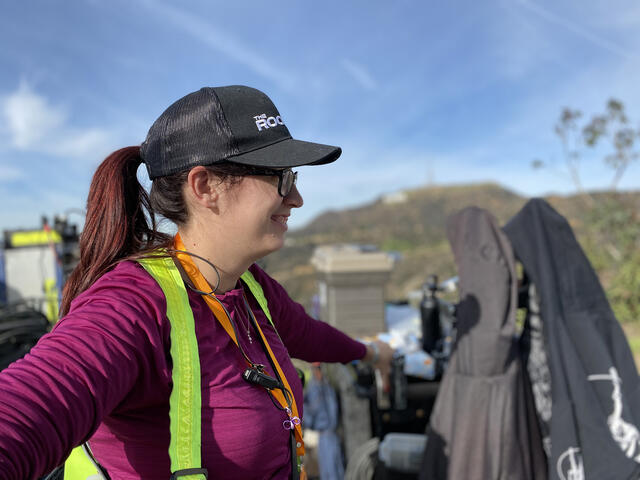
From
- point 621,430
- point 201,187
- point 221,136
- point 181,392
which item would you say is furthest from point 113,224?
point 621,430

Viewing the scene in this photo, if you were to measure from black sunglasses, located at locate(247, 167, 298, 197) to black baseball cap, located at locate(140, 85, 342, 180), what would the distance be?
5 cm

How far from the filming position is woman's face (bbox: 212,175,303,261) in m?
1.05

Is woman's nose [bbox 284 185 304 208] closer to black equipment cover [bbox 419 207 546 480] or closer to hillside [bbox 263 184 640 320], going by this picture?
black equipment cover [bbox 419 207 546 480]

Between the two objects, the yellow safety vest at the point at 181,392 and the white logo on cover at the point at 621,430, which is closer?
the yellow safety vest at the point at 181,392

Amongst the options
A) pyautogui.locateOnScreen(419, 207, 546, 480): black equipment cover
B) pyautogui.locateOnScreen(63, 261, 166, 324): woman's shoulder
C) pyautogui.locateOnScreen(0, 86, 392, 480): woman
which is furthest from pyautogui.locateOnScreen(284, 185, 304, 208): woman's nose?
pyautogui.locateOnScreen(419, 207, 546, 480): black equipment cover

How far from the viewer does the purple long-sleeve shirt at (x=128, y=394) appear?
0.67m

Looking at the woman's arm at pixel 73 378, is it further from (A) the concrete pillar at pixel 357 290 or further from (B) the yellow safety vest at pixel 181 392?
(A) the concrete pillar at pixel 357 290

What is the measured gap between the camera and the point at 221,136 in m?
0.98

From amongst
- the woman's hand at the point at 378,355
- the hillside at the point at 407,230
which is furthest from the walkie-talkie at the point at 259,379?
the hillside at the point at 407,230

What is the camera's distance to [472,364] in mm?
2105

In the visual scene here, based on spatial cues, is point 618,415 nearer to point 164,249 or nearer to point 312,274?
point 164,249

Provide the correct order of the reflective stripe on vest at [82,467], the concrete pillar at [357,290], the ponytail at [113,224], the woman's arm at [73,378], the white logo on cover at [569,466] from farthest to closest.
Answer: the concrete pillar at [357,290] < the white logo on cover at [569,466] < the ponytail at [113,224] < the reflective stripe on vest at [82,467] < the woman's arm at [73,378]

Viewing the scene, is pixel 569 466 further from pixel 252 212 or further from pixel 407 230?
pixel 407 230

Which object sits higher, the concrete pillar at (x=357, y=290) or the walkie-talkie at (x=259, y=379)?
the concrete pillar at (x=357, y=290)
